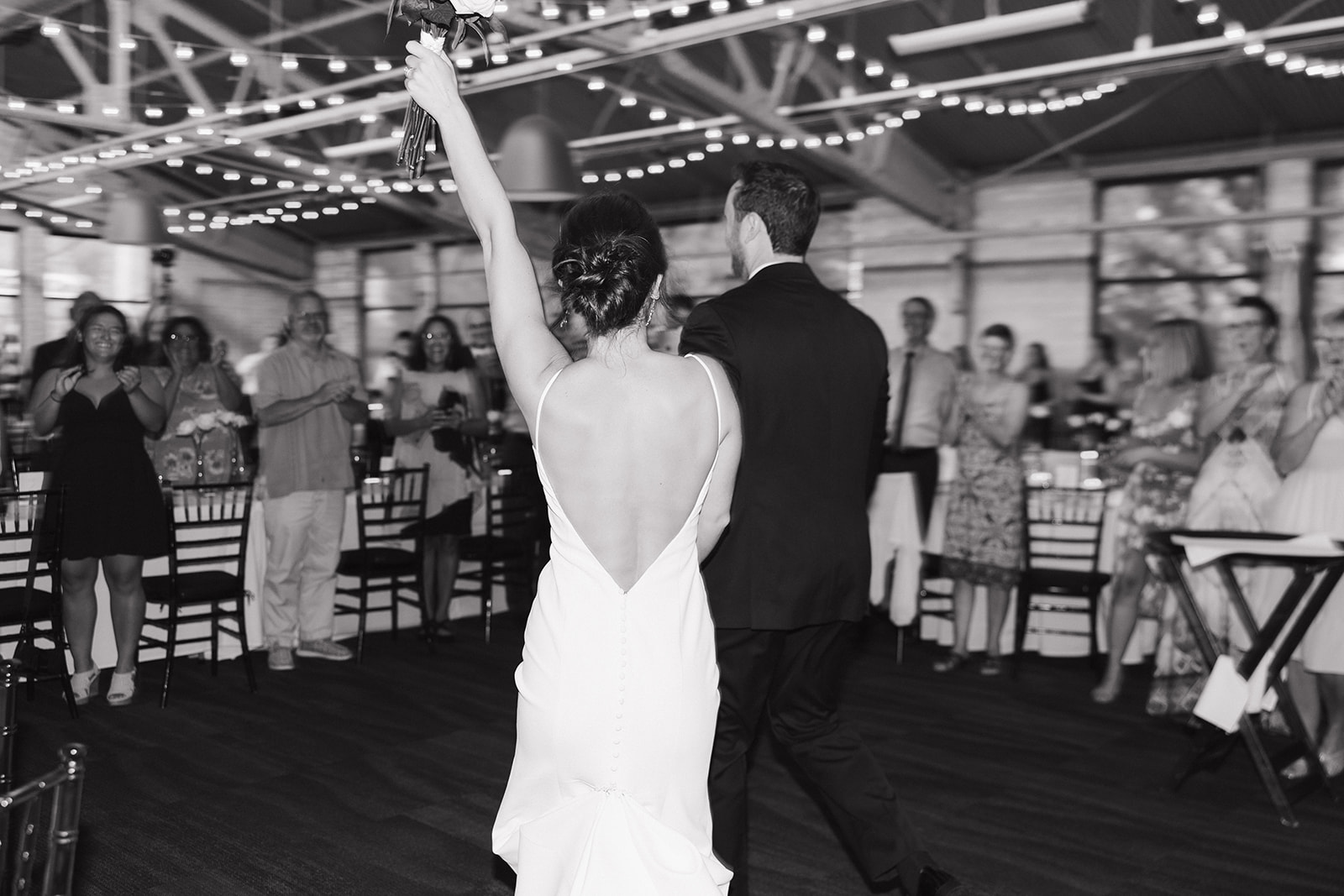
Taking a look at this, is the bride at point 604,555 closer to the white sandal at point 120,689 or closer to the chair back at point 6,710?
the chair back at point 6,710

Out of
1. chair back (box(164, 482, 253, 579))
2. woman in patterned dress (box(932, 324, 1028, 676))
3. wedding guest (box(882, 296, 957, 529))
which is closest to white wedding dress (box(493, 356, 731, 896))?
chair back (box(164, 482, 253, 579))

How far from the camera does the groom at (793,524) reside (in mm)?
2680

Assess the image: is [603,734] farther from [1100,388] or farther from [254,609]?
[1100,388]

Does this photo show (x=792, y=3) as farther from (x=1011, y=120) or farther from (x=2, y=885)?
(x=2, y=885)

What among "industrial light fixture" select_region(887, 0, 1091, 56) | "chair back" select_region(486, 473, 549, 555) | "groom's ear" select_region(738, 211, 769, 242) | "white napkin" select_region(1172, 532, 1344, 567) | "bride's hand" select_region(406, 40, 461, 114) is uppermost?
"industrial light fixture" select_region(887, 0, 1091, 56)

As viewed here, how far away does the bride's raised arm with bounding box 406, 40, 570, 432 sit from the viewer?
1865 millimetres

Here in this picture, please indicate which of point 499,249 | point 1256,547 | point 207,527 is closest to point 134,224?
point 207,527

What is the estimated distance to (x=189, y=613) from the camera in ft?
19.1

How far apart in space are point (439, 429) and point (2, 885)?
15.9ft

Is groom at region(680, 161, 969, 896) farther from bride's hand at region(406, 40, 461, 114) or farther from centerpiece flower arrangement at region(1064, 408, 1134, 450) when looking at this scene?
centerpiece flower arrangement at region(1064, 408, 1134, 450)

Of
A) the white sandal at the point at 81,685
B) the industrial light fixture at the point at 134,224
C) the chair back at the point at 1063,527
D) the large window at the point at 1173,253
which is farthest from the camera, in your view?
the large window at the point at 1173,253

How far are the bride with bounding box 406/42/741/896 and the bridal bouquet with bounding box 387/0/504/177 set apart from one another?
0.03 metres

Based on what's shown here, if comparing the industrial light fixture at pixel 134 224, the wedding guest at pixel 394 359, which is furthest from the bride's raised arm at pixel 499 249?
the industrial light fixture at pixel 134 224

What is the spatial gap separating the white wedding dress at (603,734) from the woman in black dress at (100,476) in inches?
133
